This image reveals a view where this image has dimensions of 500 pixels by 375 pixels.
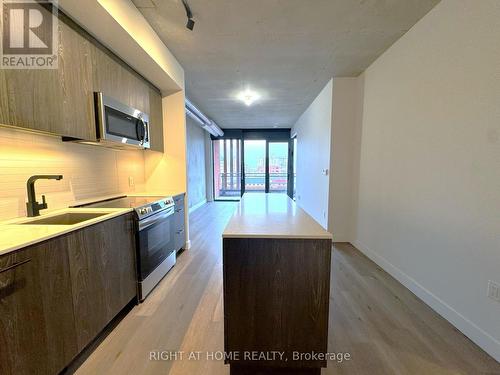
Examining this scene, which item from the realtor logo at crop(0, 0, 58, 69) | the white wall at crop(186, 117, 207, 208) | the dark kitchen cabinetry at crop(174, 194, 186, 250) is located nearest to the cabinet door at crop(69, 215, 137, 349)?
the dark kitchen cabinetry at crop(174, 194, 186, 250)

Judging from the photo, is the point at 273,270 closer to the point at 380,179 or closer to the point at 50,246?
the point at 50,246

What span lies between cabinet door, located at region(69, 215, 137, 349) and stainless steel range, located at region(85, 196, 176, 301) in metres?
0.09

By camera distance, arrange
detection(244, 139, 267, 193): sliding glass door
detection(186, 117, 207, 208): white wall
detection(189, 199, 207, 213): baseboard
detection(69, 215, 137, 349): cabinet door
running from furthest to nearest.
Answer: detection(244, 139, 267, 193): sliding glass door → detection(189, 199, 207, 213): baseboard → detection(186, 117, 207, 208): white wall → detection(69, 215, 137, 349): cabinet door

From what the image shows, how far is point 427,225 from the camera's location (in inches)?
82.2

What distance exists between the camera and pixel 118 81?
7.23 feet

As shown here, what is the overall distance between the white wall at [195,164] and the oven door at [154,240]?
3.11m

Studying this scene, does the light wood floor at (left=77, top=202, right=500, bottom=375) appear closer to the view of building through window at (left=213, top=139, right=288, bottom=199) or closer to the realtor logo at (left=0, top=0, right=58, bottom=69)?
the realtor logo at (left=0, top=0, right=58, bottom=69)

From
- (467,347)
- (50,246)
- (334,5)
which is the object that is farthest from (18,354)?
(334,5)

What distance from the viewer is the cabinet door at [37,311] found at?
1.00 meters

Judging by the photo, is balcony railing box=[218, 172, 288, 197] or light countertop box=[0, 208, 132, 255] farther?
balcony railing box=[218, 172, 288, 197]

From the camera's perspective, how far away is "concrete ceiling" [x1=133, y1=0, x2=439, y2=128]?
1.97m

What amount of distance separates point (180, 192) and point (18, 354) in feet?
7.50

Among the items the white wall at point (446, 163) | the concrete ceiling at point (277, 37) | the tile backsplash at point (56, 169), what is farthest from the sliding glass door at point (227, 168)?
the white wall at point (446, 163)

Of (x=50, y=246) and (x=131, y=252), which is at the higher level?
(x=50, y=246)
